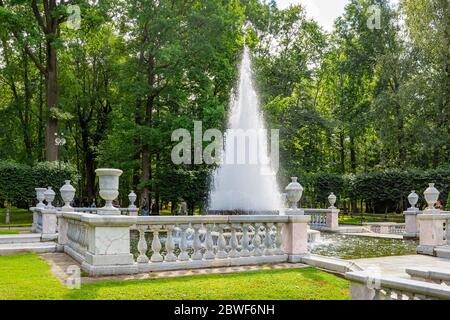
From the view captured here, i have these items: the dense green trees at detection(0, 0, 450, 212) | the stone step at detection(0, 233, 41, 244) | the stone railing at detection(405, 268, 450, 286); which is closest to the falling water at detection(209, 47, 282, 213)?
the stone step at detection(0, 233, 41, 244)

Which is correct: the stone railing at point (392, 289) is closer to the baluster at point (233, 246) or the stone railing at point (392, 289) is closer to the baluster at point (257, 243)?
the baluster at point (233, 246)

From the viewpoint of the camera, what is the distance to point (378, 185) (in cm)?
3425

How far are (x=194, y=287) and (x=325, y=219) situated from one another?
57.8 feet

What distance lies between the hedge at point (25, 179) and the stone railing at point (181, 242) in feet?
53.6

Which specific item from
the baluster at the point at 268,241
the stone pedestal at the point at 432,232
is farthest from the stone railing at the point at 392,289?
the stone pedestal at the point at 432,232

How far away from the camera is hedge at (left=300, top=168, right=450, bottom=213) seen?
3097 cm

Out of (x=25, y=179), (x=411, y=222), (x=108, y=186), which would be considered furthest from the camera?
(x=25, y=179)

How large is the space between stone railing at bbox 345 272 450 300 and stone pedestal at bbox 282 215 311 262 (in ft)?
15.2

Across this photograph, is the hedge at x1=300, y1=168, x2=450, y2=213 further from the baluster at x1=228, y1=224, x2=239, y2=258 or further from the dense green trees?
the baluster at x1=228, y1=224, x2=239, y2=258

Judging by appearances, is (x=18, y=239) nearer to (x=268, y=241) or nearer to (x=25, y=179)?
(x=268, y=241)

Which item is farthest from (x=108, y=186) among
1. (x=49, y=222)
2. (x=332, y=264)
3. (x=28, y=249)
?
(x=49, y=222)

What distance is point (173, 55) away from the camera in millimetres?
28109

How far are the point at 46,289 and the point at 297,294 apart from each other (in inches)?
150
